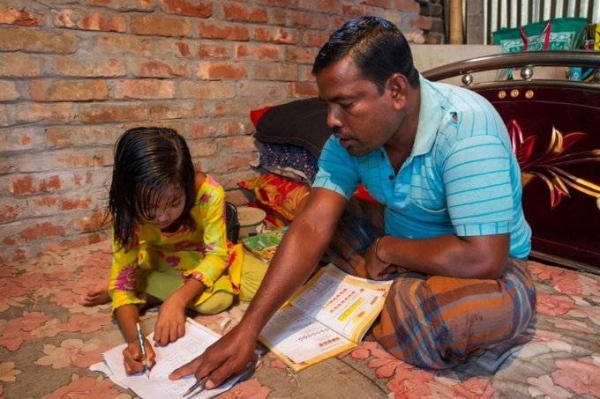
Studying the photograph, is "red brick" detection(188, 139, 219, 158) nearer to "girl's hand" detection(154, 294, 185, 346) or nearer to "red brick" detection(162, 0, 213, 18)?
"red brick" detection(162, 0, 213, 18)

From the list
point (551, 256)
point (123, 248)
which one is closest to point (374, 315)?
point (123, 248)

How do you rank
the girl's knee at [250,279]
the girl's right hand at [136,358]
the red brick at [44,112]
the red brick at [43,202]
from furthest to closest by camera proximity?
the red brick at [43,202] < the red brick at [44,112] < the girl's knee at [250,279] < the girl's right hand at [136,358]

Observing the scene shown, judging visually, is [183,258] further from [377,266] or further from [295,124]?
[295,124]

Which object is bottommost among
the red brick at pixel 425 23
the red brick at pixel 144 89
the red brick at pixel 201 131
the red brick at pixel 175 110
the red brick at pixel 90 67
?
the red brick at pixel 201 131

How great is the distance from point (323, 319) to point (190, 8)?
167 cm

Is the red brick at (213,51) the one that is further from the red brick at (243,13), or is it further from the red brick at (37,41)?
the red brick at (37,41)

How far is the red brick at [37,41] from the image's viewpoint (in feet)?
6.23

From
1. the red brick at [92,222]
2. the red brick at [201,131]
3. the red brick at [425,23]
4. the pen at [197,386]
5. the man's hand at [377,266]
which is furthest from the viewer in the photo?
the red brick at [425,23]

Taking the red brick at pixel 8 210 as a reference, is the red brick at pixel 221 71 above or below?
above

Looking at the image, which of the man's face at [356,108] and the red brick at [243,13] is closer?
the man's face at [356,108]

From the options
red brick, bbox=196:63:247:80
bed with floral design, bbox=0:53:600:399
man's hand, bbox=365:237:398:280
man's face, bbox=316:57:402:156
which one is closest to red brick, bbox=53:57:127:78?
red brick, bbox=196:63:247:80

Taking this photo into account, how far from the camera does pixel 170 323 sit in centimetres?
135

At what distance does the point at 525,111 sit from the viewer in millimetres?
1942

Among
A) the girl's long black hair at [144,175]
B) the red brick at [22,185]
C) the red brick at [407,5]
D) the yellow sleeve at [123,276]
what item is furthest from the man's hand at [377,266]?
the red brick at [407,5]
